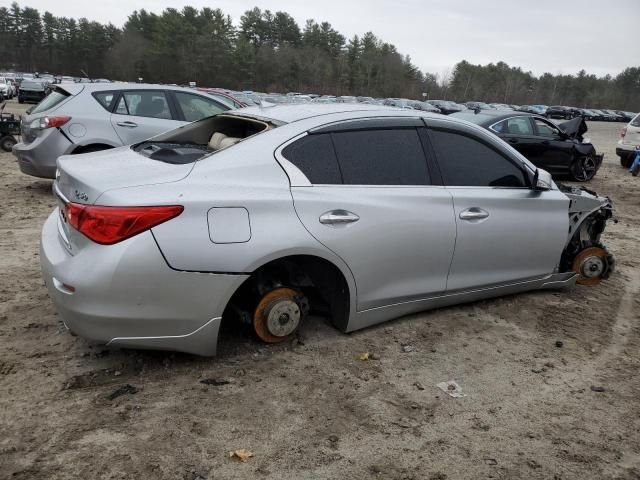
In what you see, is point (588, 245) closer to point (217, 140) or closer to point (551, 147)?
point (217, 140)

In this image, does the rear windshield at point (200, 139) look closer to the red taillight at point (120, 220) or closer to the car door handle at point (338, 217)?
the red taillight at point (120, 220)

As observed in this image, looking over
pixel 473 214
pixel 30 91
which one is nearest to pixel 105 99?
pixel 473 214

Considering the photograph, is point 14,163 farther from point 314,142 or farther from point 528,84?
point 528,84

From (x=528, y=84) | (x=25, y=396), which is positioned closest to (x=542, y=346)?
(x=25, y=396)

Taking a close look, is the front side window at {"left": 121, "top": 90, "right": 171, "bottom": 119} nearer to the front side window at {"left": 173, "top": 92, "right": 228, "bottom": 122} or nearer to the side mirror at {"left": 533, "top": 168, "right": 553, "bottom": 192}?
the front side window at {"left": 173, "top": 92, "right": 228, "bottom": 122}

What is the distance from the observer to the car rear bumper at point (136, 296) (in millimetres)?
2699

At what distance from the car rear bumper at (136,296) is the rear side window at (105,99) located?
479 centimetres

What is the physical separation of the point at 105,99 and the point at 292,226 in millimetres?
5313

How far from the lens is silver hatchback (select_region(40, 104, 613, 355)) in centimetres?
276

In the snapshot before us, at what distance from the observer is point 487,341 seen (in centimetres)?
378

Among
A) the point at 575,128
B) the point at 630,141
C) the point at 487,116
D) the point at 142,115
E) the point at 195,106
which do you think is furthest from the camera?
the point at 630,141

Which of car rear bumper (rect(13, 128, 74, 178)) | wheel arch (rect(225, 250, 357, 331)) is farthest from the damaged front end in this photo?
car rear bumper (rect(13, 128, 74, 178))

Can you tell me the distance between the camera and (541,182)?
168 inches

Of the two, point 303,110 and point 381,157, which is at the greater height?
point 303,110
